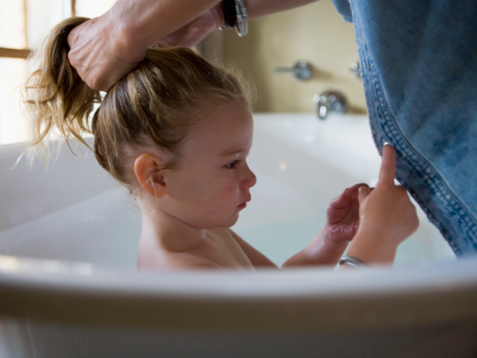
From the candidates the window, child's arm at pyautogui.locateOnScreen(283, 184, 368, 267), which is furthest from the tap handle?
child's arm at pyautogui.locateOnScreen(283, 184, 368, 267)

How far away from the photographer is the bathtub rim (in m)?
0.31

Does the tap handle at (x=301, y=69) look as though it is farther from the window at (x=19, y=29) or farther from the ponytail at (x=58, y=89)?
the ponytail at (x=58, y=89)

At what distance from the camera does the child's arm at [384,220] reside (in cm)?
64

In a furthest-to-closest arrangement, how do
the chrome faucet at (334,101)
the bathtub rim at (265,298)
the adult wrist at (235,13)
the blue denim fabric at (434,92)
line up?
the chrome faucet at (334,101) < the adult wrist at (235,13) < the blue denim fabric at (434,92) < the bathtub rim at (265,298)

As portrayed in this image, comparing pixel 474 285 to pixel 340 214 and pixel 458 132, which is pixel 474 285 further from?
pixel 340 214

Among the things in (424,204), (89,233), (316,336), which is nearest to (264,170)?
(89,233)

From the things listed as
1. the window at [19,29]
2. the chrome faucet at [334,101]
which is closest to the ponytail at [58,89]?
the window at [19,29]

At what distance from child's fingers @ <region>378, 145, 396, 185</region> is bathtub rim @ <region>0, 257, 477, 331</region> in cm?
36

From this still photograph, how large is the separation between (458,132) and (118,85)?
483 mm

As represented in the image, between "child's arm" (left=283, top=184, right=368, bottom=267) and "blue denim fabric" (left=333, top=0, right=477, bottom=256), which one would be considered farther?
"child's arm" (left=283, top=184, right=368, bottom=267)

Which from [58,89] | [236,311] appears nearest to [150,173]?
[58,89]

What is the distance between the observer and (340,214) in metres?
0.88

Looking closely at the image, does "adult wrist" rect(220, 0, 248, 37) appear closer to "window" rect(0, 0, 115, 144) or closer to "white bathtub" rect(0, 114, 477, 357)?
"white bathtub" rect(0, 114, 477, 357)

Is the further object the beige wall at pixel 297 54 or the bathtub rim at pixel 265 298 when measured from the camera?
the beige wall at pixel 297 54
